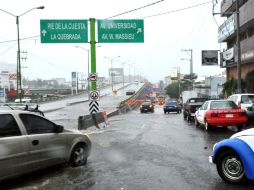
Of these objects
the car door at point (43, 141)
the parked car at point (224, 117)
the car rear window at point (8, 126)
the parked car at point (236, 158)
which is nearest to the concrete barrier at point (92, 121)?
the parked car at point (224, 117)

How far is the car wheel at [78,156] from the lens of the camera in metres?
9.73

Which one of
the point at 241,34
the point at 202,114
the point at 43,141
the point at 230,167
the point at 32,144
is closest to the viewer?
the point at 230,167

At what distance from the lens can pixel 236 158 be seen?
7.61m

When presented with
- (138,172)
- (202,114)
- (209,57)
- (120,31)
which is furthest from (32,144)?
(209,57)

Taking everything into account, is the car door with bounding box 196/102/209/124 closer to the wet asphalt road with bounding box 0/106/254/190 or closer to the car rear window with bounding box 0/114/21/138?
the wet asphalt road with bounding box 0/106/254/190

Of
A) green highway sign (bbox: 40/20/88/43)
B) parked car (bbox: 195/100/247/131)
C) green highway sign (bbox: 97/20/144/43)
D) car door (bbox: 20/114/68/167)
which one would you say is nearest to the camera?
car door (bbox: 20/114/68/167)

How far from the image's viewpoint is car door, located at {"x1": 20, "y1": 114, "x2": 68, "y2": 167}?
8.41 meters

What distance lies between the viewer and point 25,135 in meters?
8.23

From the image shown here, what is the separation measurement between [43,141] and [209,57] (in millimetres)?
64395

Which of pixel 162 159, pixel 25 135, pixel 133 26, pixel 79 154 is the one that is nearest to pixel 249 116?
pixel 133 26

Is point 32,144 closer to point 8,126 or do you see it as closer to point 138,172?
point 8,126

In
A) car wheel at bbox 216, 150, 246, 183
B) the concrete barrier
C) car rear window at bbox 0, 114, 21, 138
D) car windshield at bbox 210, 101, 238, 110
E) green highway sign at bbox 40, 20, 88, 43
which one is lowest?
the concrete barrier

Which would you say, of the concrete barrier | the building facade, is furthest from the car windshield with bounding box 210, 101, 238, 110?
the building facade

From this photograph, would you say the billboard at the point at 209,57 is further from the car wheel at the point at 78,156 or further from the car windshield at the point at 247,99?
the car wheel at the point at 78,156
